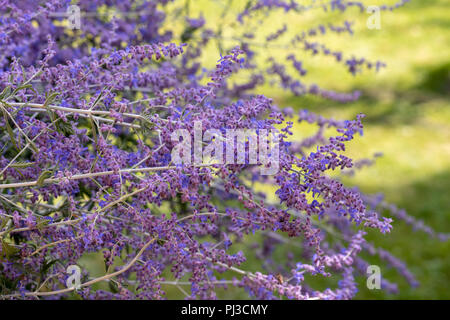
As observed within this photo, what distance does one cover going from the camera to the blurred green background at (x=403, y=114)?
3.08 metres

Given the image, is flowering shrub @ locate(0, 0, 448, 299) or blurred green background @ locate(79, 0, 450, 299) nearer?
flowering shrub @ locate(0, 0, 448, 299)

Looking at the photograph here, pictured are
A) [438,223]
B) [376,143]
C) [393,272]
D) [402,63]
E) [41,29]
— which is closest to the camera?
[41,29]

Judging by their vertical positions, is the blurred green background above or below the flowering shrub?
above

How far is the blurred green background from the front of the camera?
3.08 meters

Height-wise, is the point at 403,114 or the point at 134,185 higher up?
the point at 403,114

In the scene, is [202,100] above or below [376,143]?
below

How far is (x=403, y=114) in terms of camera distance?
190 inches

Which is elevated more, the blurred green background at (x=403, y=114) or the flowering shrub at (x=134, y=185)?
the blurred green background at (x=403, y=114)

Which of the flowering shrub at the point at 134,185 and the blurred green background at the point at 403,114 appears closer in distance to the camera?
the flowering shrub at the point at 134,185

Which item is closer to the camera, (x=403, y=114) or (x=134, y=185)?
(x=134, y=185)
